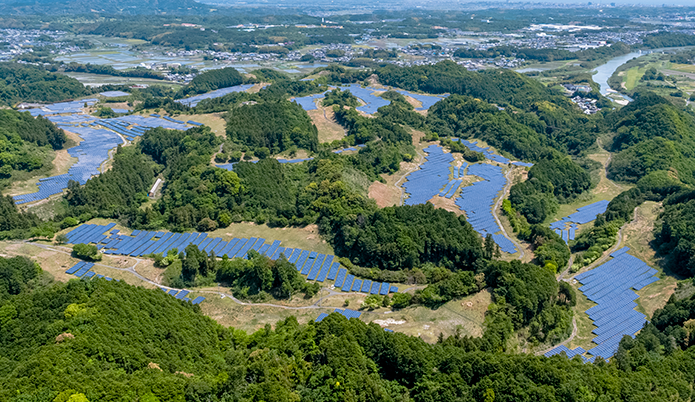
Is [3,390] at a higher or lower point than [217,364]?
higher

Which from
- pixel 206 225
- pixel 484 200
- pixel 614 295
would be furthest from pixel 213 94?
pixel 614 295

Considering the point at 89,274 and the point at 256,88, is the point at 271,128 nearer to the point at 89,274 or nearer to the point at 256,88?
the point at 256,88

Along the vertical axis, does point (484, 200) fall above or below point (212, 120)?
below

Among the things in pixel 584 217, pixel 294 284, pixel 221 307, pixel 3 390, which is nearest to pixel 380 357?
pixel 294 284

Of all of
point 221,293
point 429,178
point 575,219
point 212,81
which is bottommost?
point 575,219

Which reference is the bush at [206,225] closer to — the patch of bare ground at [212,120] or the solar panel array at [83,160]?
the solar panel array at [83,160]

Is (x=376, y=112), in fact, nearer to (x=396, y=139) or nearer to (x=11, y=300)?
(x=396, y=139)

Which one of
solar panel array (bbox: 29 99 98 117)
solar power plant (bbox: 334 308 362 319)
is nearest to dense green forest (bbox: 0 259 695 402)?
solar power plant (bbox: 334 308 362 319)
